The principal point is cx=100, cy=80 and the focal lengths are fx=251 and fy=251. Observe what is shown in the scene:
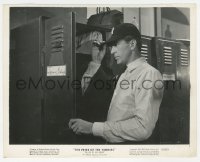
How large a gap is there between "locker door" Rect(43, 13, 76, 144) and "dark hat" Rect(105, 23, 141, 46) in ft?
0.49

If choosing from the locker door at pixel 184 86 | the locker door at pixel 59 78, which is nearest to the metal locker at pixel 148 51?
the locker door at pixel 184 86

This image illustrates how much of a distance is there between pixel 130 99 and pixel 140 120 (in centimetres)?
8

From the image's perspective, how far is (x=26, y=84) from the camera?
94cm

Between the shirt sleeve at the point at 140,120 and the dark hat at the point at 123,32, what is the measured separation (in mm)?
155

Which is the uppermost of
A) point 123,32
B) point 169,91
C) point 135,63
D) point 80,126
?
point 123,32

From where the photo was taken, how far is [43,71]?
35.9 inches

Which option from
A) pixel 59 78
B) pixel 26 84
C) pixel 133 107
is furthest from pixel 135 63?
pixel 26 84

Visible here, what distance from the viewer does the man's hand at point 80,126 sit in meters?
0.91

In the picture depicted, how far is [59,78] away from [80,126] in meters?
0.19

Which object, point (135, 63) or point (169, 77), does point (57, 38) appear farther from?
point (169, 77)

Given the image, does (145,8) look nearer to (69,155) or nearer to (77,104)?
(77,104)

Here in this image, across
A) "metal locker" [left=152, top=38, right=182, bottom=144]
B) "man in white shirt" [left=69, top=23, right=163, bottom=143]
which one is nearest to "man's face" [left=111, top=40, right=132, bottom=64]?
"man in white shirt" [left=69, top=23, right=163, bottom=143]

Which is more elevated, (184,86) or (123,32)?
(123,32)

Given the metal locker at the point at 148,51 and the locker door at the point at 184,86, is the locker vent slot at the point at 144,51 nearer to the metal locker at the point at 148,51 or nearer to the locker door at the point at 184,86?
the metal locker at the point at 148,51
